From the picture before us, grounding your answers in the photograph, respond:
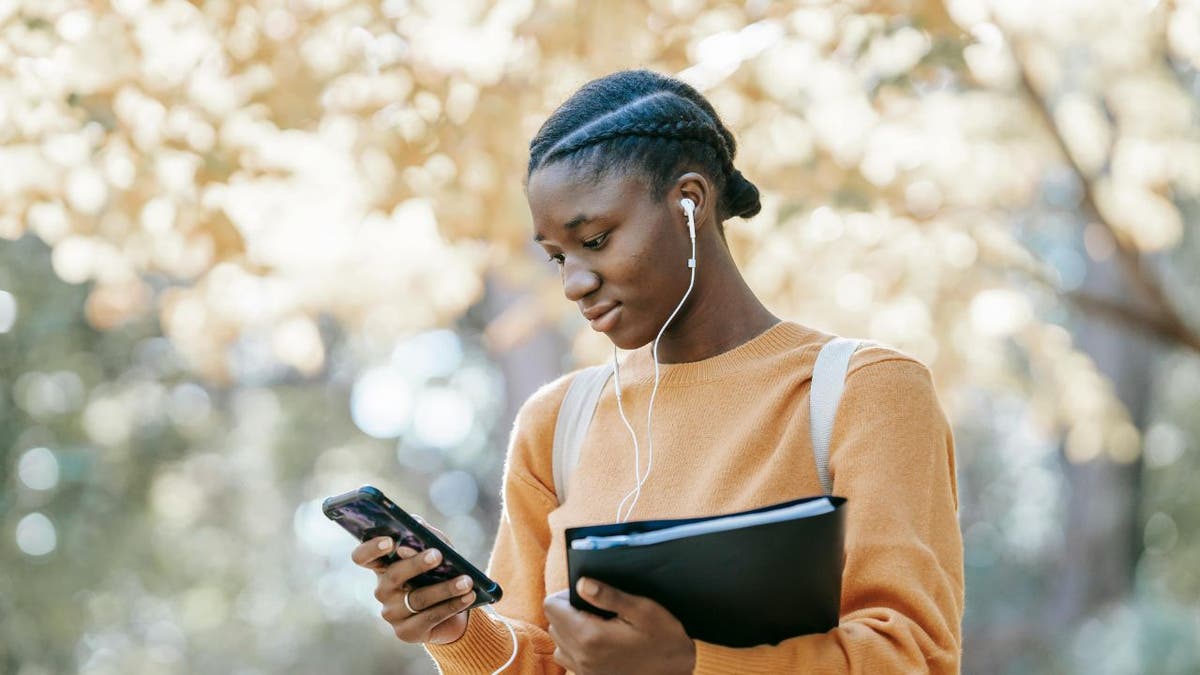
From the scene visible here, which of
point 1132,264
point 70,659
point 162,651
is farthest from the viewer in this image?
point 162,651

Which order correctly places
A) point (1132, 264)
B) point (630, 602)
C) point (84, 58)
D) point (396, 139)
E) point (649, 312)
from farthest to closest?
point (1132, 264)
point (396, 139)
point (84, 58)
point (649, 312)
point (630, 602)

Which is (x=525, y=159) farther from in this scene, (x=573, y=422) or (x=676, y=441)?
(x=676, y=441)

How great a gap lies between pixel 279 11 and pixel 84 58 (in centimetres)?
60

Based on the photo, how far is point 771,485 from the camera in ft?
6.49

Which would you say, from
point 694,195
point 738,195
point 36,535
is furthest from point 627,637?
point 36,535

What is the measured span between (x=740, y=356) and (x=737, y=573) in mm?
572

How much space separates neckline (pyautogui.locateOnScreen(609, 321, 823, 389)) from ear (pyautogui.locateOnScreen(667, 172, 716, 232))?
0.20m

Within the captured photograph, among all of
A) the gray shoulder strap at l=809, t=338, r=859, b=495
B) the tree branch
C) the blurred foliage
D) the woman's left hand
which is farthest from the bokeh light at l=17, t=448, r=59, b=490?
the woman's left hand

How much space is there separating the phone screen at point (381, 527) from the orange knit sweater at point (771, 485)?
0.57 ft

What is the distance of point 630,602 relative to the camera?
5.54 ft

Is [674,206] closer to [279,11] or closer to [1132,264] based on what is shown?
[279,11]

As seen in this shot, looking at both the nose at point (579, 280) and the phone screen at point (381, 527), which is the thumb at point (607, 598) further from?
the nose at point (579, 280)

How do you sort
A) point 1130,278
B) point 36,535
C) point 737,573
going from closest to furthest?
1. point 737,573
2. point 1130,278
3. point 36,535

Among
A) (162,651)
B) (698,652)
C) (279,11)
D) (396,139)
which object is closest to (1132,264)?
(396,139)
